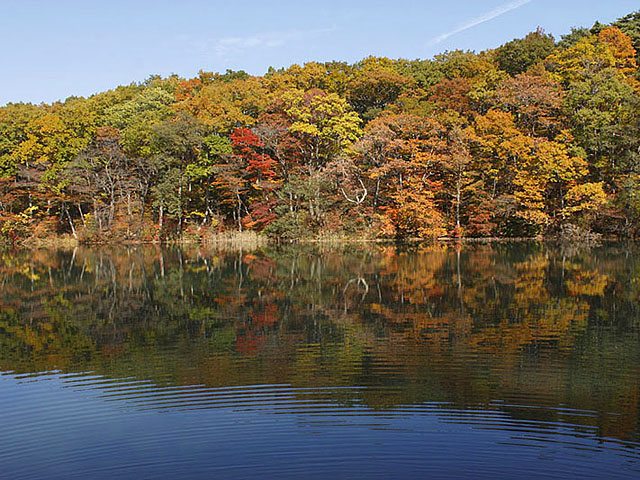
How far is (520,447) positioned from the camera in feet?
14.1

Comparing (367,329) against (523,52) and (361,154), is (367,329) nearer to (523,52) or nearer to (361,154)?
(361,154)

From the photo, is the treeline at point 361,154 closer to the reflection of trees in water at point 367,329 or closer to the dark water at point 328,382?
the reflection of trees in water at point 367,329

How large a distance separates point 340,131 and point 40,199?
18.8 m

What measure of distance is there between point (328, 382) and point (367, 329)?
2721mm

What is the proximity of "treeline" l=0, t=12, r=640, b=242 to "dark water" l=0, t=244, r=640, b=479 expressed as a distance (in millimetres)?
14975

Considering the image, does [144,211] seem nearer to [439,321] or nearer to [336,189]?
[336,189]

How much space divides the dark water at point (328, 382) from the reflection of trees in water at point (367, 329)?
1.7 inches


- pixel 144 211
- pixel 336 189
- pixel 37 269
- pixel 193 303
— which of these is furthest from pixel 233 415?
pixel 144 211

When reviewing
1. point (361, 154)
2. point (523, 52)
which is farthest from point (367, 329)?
point (523, 52)

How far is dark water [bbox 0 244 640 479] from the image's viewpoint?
4246 millimetres

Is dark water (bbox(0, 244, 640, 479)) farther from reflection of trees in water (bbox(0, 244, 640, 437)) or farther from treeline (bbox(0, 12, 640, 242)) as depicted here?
treeline (bbox(0, 12, 640, 242))

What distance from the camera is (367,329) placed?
8.69m

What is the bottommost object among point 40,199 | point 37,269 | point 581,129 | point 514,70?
point 37,269

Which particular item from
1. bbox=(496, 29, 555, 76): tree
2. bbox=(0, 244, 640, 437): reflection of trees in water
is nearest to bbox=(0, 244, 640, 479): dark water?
bbox=(0, 244, 640, 437): reflection of trees in water
